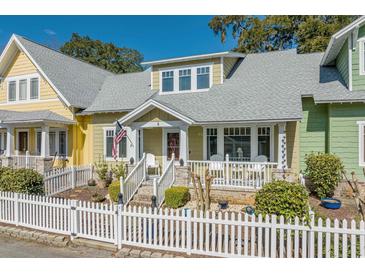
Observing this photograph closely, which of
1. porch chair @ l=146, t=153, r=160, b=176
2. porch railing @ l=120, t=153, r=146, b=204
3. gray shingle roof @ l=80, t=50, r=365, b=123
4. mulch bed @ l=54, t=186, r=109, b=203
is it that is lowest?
mulch bed @ l=54, t=186, r=109, b=203

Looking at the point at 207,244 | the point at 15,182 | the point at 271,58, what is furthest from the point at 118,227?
the point at 271,58

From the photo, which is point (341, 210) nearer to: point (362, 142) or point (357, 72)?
point (362, 142)

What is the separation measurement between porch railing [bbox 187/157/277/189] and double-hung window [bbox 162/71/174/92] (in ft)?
17.1

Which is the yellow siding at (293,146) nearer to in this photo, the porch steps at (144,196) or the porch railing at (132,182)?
the porch steps at (144,196)

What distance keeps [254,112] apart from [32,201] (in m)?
8.76

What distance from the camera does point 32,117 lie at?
1495cm

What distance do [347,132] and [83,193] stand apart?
38.6 feet

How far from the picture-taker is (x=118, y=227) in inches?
259

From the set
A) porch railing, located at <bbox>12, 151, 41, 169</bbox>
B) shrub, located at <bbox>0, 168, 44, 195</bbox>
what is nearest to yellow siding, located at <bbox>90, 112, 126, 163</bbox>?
porch railing, located at <bbox>12, 151, 41, 169</bbox>

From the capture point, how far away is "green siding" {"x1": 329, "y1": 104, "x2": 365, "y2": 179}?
10.5 m

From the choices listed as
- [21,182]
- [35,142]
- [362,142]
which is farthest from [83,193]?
[362,142]

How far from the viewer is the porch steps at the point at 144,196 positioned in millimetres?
10891

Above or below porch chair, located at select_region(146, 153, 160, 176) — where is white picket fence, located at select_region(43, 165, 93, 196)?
below

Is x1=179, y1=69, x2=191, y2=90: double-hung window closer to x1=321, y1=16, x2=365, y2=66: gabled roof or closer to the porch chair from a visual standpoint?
the porch chair
